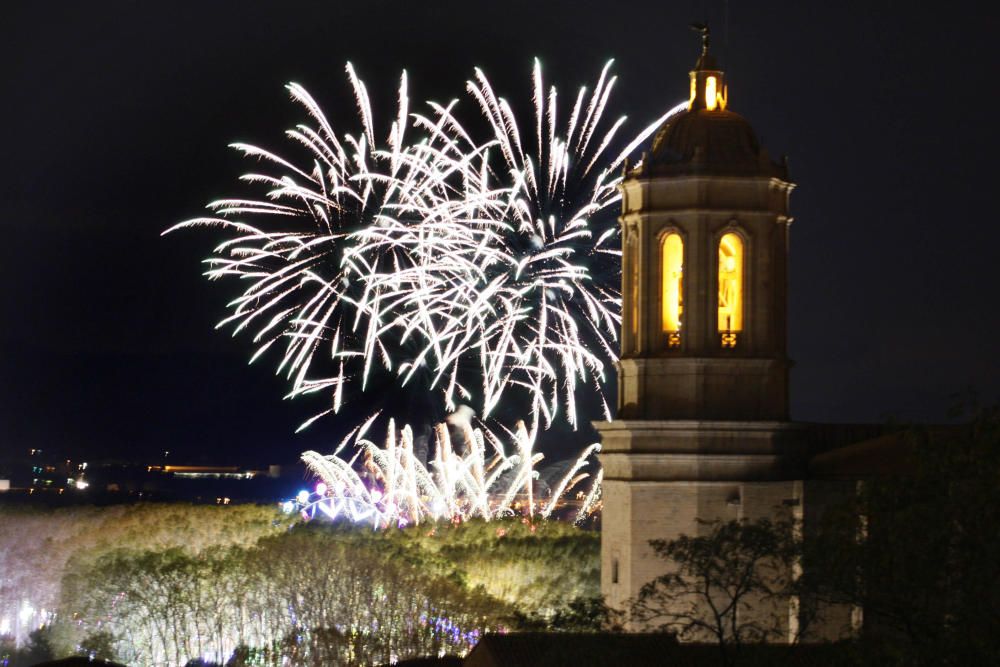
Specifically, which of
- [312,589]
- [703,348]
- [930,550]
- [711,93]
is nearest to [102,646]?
[312,589]

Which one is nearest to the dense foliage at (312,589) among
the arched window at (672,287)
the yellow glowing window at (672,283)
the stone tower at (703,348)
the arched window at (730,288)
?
the stone tower at (703,348)

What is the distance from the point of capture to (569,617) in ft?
176

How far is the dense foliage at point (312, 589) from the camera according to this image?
2680 inches

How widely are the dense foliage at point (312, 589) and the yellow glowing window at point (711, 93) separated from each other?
16.3 meters

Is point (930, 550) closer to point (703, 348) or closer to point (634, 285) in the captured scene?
point (703, 348)

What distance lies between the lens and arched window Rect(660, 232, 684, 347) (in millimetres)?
54250

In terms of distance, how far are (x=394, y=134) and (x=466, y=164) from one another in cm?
233

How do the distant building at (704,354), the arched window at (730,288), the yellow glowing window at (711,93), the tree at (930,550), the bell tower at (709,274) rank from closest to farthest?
the tree at (930,550), the distant building at (704,354), the bell tower at (709,274), the arched window at (730,288), the yellow glowing window at (711,93)

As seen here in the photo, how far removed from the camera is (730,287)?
54375 millimetres

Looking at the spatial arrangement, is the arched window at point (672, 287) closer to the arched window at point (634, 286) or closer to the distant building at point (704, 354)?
the distant building at point (704, 354)

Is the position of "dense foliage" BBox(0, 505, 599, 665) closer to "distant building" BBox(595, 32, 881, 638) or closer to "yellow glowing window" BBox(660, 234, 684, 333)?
"distant building" BBox(595, 32, 881, 638)

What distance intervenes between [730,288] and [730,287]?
3cm

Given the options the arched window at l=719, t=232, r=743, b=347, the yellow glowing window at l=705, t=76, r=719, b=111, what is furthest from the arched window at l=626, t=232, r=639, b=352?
the yellow glowing window at l=705, t=76, r=719, b=111

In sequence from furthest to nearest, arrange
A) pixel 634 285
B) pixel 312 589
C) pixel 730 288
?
pixel 312 589 → pixel 634 285 → pixel 730 288
